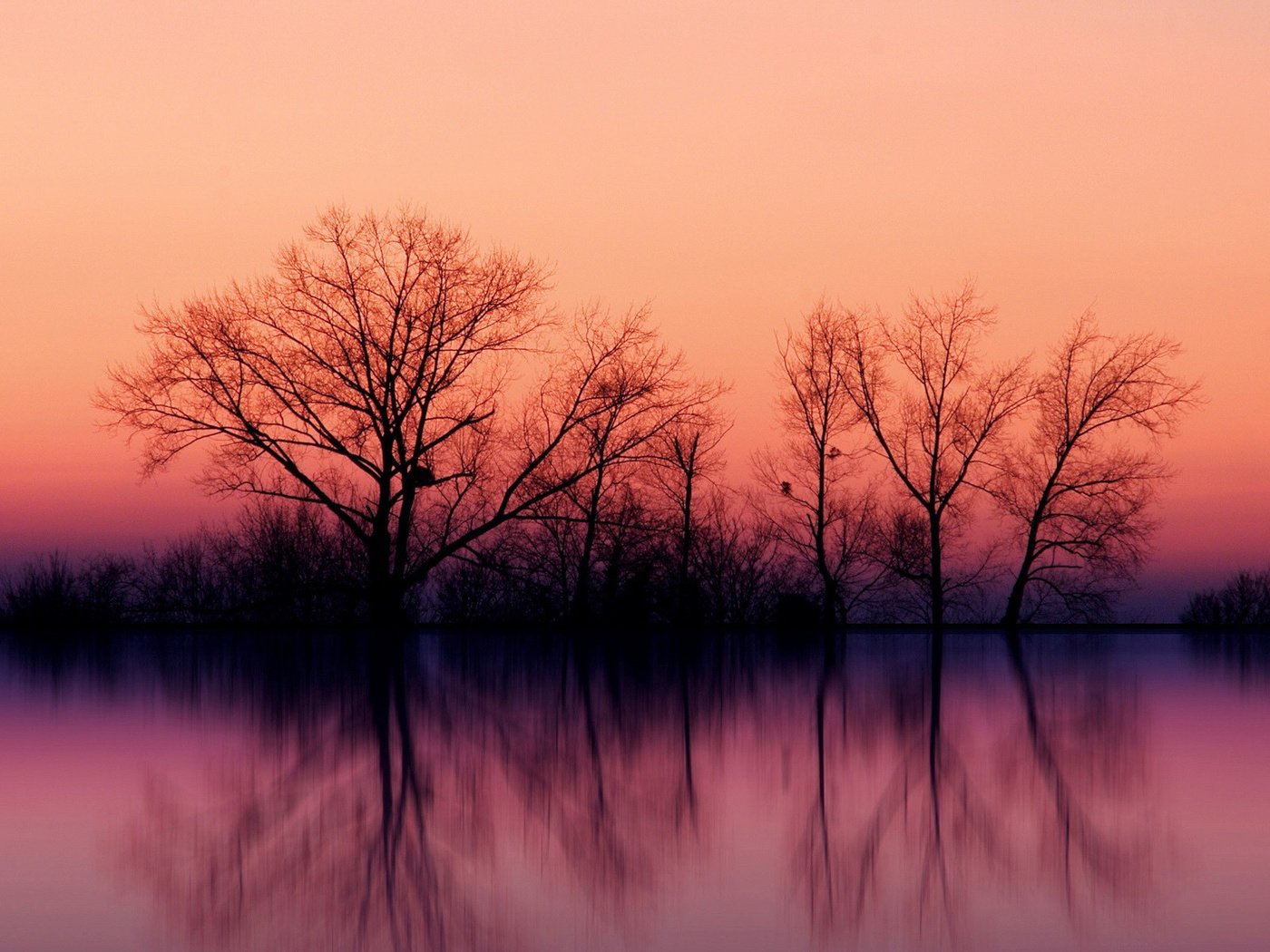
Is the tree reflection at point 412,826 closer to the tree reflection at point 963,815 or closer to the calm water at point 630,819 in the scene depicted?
the calm water at point 630,819

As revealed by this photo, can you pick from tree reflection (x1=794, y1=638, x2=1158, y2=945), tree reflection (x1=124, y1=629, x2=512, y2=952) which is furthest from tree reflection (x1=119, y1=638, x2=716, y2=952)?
tree reflection (x1=794, y1=638, x2=1158, y2=945)

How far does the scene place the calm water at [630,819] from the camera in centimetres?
435

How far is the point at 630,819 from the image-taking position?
604 centimetres

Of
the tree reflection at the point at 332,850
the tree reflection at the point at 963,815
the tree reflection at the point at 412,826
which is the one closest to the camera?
the tree reflection at the point at 332,850

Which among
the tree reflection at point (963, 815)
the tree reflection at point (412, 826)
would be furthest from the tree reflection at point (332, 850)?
the tree reflection at point (963, 815)

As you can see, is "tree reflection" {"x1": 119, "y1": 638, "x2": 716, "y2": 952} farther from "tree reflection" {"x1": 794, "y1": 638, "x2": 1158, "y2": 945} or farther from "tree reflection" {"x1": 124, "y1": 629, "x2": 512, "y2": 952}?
"tree reflection" {"x1": 794, "y1": 638, "x2": 1158, "y2": 945}

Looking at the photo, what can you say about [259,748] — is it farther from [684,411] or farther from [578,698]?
[684,411]

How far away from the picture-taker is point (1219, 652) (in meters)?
18.6

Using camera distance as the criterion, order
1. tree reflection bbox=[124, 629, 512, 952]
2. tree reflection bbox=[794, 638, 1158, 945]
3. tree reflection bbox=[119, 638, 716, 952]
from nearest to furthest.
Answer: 1. tree reflection bbox=[124, 629, 512, 952]
2. tree reflection bbox=[119, 638, 716, 952]
3. tree reflection bbox=[794, 638, 1158, 945]

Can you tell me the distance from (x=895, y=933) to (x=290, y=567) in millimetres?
19615

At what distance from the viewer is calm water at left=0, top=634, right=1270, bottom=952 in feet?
14.3

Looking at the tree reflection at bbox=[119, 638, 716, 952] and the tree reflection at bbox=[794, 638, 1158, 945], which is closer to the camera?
the tree reflection at bbox=[119, 638, 716, 952]

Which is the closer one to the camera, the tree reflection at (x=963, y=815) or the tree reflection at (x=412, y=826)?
the tree reflection at (x=412, y=826)

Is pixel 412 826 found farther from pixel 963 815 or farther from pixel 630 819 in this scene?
pixel 963 815
